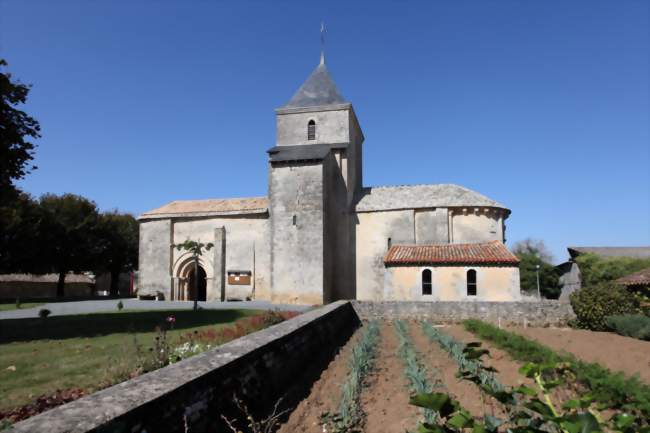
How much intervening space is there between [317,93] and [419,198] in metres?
10.8

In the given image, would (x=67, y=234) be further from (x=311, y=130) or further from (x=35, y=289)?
(x=311, y=130)

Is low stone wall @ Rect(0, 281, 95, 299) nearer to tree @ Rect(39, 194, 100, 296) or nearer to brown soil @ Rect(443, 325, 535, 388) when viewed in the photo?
tree @ Rect(39, 194, 100, 296)

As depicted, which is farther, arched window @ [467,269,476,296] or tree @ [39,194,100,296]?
tree @ [39,194,100,296]

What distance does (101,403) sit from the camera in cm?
400

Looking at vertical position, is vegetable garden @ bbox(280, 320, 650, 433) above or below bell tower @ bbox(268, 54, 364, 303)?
below

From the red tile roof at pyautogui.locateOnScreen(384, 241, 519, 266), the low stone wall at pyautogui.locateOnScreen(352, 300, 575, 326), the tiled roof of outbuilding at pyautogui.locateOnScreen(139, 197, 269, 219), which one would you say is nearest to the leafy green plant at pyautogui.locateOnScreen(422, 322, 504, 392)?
the low stone wall at pyautogui.locateOnScreen(352, 300, 575, 326)

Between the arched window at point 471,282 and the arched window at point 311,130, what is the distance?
14.2 m

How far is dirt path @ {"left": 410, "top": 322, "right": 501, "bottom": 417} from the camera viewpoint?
693 cm

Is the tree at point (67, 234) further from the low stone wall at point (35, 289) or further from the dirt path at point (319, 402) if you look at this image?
the dirt path at point (319, 402)

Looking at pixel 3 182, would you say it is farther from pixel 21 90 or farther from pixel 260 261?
pixel 260 261

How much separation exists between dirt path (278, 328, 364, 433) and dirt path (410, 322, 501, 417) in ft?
6.46

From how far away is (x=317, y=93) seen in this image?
3198 centimetres

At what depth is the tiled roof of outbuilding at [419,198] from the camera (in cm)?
2753

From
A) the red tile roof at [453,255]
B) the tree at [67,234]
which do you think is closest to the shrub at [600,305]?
the red tile roof at [453,255]
